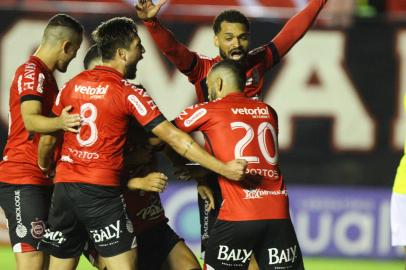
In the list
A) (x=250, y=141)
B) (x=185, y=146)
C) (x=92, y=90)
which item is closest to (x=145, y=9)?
(x=92, y=90)

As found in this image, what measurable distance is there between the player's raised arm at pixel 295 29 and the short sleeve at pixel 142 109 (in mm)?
1873

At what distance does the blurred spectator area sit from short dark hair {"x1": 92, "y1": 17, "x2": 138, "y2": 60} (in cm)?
418

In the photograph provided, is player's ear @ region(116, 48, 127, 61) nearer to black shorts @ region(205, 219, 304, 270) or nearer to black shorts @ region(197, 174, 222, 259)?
black shorts @ region(197, 174, 222, 259)

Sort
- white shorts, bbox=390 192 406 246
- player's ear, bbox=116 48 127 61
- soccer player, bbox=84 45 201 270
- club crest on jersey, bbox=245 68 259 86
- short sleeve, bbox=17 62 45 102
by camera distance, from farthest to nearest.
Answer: white shorts, bbox=390 192 406 246
club crest on jersey, bbox=245 68 259 86
soccer player, bbox=84 45 201 270
short sleeve, bbox=17 62 45 102
player's ear, bbox=116 48 127 61

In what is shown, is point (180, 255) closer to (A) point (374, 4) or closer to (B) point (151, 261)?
(B) point (151, 261)

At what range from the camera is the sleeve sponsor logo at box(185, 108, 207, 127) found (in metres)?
6.34

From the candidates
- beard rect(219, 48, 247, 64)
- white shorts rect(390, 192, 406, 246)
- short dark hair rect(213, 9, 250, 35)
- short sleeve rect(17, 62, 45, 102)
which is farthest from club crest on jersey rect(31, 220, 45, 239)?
Answer: white shorts rect(390, 192, 406, 246)

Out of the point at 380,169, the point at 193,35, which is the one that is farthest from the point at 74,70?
the point at 380,169

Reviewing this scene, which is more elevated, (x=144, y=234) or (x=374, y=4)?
(x=374, y=4)

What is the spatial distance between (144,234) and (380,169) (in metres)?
4.49

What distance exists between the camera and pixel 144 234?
710 centimetres

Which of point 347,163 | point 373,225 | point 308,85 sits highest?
point 308,85

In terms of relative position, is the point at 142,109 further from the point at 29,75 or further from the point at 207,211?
the point at 207,211

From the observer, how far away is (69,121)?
6195 mm
